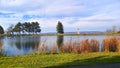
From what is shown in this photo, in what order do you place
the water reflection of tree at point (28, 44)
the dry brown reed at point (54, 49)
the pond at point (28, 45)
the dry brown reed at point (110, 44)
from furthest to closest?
1. the water reflection of tree at point (28, 44)
2. the pond at point (28, 45)
3. the dry brown reed at point (54, 49)
4. the dry brown reed at point (110, 44)

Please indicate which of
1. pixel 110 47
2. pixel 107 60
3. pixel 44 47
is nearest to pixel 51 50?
pixel 44 47

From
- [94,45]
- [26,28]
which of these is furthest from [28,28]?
[94,45]

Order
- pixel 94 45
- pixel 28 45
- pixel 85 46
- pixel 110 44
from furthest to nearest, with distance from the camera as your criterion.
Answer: pixel 28 45, pixel 94 45, pixel 110 44, pixel 85 46

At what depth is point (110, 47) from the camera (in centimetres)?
1970

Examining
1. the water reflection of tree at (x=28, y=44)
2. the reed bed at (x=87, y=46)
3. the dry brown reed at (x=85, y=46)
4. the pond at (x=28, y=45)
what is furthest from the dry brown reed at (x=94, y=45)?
the water reflection of tree at (x=28, y=44)

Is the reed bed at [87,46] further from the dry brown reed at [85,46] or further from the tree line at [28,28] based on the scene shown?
the tree line at [28,28]

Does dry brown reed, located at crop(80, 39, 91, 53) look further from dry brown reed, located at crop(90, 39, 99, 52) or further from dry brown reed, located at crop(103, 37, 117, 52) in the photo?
dry brown reed, located at crop(103, 37, 117, 52)

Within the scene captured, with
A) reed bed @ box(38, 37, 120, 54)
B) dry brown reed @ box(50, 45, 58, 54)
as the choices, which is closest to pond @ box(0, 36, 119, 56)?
dry brown reed @ box(50, 45, 58, 54)

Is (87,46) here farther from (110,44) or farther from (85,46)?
(110,44)

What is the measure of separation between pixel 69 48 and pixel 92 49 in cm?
174

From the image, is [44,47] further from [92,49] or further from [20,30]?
[20,30]

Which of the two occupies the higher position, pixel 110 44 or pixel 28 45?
pixel 110 44

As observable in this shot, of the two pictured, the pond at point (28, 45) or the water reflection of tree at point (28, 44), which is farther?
the water reflection of tree at point (28, 44)

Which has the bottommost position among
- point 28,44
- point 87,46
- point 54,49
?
point 28,44
